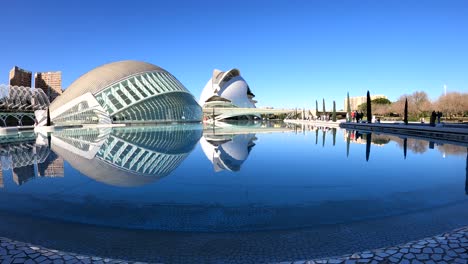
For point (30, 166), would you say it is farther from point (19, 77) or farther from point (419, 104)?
point (19, 77)

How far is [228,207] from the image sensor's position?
521 cm

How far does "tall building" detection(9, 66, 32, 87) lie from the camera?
91.5 m

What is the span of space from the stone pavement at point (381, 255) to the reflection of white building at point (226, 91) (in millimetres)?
75674

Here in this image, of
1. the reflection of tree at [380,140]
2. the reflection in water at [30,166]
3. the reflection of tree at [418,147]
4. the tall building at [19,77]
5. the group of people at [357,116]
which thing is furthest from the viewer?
the tall building at [19,77]

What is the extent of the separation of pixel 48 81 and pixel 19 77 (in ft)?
43.5

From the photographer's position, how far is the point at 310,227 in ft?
13.9

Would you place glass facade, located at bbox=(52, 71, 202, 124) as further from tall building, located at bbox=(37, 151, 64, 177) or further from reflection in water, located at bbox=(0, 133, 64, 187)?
tall building, located at bbox=(37, 151, 64, 177)

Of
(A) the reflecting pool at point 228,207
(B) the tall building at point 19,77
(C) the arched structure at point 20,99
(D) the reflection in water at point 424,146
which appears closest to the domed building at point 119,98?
(C) the arched structure at point 20,99

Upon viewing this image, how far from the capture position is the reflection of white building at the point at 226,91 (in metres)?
80.2

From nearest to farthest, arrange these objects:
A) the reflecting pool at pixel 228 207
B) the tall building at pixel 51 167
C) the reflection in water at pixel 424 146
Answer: the reflecting pool at pixel 228 207
the tall building at pixel 51 167
the reflection in water at pixel 424 146

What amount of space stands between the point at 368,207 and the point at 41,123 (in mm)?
36924

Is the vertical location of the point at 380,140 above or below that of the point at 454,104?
below

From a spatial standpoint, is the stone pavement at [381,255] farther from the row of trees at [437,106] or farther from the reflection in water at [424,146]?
the row of trees at [437,106]

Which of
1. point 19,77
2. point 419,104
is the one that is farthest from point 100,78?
point 19,77
